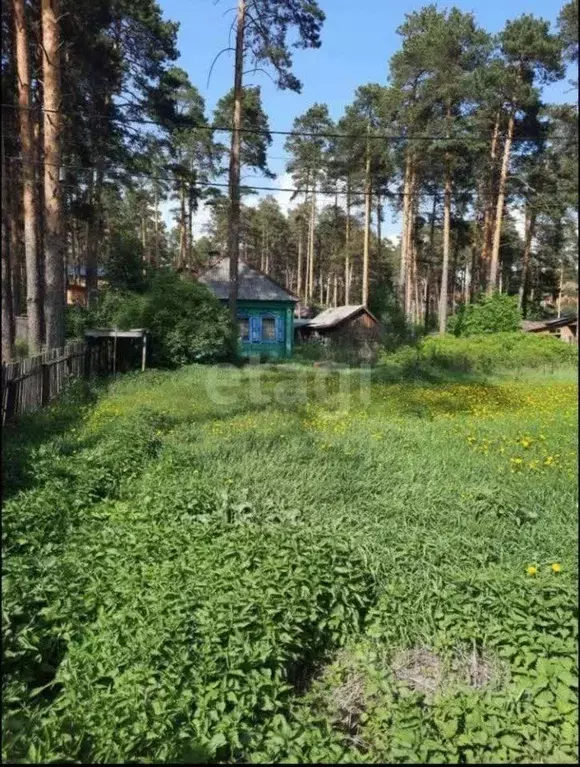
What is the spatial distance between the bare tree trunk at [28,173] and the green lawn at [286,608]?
7.53 m

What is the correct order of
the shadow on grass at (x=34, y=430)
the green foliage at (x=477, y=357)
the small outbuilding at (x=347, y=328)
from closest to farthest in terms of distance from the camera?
1. the shadow on grass at (x=34, y=430)
2. the green foliage at (x=477, y=357)
3. the small outbuilding at (x=347, y=328)

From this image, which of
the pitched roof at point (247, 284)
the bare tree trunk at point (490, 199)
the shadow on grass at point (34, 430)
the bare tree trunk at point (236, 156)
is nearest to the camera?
the shadow on grass at point (34, 430)

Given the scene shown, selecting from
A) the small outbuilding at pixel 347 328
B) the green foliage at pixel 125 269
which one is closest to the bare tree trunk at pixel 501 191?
the small outbuilding at pixel 347 328

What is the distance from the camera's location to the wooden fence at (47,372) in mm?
7949

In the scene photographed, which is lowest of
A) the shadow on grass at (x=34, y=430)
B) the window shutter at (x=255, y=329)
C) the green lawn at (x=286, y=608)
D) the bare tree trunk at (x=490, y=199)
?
the green lawn at (x=286, y=608)

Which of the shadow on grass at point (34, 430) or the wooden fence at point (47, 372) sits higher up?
the wooden fence at point (47, 372)

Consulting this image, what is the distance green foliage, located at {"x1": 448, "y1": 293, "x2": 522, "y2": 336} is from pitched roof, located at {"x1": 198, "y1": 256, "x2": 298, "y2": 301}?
8.20 metres

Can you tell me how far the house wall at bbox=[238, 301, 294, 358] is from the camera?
23.6 m

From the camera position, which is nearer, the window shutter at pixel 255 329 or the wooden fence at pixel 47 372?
the wooden fence at pixel 47 372

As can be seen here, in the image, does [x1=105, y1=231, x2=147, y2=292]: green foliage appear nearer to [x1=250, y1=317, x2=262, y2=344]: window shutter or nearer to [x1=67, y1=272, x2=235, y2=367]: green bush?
[x1=67, y1=272, x2=235, y2=367]: green bush

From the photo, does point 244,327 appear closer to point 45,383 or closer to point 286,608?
point 45,383

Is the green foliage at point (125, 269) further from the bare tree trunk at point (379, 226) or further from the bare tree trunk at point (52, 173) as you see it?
the bare tree trunk at point (379, 226)

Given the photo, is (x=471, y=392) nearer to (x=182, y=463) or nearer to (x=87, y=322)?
(x=182, y=463)

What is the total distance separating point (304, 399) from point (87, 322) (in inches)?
327
